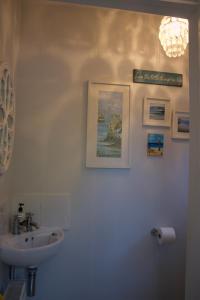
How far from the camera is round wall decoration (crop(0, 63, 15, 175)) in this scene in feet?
4.26

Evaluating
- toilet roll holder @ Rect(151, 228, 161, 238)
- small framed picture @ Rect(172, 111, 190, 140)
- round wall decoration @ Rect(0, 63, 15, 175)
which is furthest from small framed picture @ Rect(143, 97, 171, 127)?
round wall decoration @ Rect(0, 63, 15, 175)

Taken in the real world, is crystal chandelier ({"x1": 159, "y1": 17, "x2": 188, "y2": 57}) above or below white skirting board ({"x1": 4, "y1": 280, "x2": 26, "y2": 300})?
above

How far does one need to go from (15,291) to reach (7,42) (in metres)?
1.46

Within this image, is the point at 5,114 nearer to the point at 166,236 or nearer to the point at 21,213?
the point at 21,213

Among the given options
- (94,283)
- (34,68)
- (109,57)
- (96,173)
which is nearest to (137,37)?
(109,57)

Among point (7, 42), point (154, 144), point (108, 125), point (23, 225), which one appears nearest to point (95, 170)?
point (108, 125)

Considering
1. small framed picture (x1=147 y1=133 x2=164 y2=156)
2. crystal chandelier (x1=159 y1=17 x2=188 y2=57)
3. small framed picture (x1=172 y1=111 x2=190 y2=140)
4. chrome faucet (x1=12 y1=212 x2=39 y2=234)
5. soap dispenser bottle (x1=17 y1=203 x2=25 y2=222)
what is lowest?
chrome faucet (x1=12 y1=212 x2=39 y2=234)

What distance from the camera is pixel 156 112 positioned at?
1948 mm

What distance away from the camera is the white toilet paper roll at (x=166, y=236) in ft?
5.94

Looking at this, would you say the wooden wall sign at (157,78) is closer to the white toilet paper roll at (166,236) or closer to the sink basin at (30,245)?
the white toilet paper roll at (166,236)

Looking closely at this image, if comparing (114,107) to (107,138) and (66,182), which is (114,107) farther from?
(66,182)

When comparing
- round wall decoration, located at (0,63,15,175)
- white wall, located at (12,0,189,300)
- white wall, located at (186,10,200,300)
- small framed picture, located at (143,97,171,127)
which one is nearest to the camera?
white wall, located at (186,10,200,300)

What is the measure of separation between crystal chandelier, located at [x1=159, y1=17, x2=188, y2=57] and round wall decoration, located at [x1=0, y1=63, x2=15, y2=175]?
1031mm

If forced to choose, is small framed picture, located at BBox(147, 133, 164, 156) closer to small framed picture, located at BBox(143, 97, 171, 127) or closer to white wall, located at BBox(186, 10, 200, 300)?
small framed picture, located at BBox(143, 97, 171, 127)
